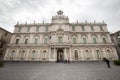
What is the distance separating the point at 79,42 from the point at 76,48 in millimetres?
2679

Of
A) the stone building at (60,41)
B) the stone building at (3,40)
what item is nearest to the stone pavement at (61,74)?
the stone building at (60,41)

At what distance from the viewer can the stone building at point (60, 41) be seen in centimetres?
2423

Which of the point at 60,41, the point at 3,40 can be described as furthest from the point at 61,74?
the point at 3,40

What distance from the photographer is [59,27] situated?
27219 millimetres

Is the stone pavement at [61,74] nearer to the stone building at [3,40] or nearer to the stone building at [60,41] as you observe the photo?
the stone building at [60,41]

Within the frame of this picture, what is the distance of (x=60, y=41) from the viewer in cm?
2578

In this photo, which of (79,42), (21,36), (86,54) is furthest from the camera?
(21,36)

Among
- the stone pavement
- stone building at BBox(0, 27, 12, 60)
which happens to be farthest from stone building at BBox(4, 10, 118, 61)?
the stone pavement

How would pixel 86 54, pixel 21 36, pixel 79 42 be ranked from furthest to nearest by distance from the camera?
pixel 21 36 < pixel 79 42 < pixel 86 54

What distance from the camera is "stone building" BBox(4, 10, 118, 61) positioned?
24.2 meters

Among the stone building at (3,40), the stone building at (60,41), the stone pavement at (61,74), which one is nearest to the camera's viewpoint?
the stone pavement at (61,74)

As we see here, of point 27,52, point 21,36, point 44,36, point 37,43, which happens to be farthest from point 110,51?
point 21,36

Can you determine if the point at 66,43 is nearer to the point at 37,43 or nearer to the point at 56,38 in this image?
the point at 56,38

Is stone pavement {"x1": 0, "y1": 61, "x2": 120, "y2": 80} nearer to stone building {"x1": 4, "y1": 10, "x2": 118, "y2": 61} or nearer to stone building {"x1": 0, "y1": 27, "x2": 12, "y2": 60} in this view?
stone building {"x1": 4, "y1": 10, "x2": 118, "y2": 61}
